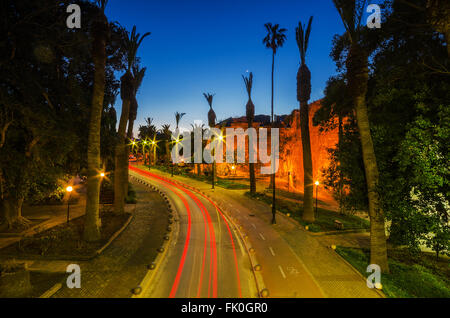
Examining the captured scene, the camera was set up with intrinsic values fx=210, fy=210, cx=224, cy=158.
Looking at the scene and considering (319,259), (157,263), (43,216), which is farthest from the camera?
(43,216)

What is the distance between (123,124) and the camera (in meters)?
19.7

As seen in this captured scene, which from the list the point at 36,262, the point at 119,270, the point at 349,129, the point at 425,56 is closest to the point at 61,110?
the point at 36,262

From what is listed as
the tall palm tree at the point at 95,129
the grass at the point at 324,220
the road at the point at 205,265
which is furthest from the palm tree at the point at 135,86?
the grass at the point at 324,220

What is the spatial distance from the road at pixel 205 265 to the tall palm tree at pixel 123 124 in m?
5.91

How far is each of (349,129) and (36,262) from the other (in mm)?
20093

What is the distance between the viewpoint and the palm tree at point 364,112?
10992 millimetres

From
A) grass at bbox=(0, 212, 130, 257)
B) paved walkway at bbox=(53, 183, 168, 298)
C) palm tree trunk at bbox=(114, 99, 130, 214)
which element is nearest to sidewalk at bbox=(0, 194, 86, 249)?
grass at bbox=(0, 212, 130, 257)

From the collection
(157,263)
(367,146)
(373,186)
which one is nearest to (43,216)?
(157,263)

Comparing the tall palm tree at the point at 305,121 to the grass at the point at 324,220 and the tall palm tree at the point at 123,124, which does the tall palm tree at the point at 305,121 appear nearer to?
the grass at the point at 324,220

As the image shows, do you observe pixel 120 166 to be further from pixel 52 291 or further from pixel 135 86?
pixel 52 291

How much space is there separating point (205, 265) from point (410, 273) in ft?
36.3

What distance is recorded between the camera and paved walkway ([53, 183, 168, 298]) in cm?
877

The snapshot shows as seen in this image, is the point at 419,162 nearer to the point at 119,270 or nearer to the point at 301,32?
the point at 119,270
